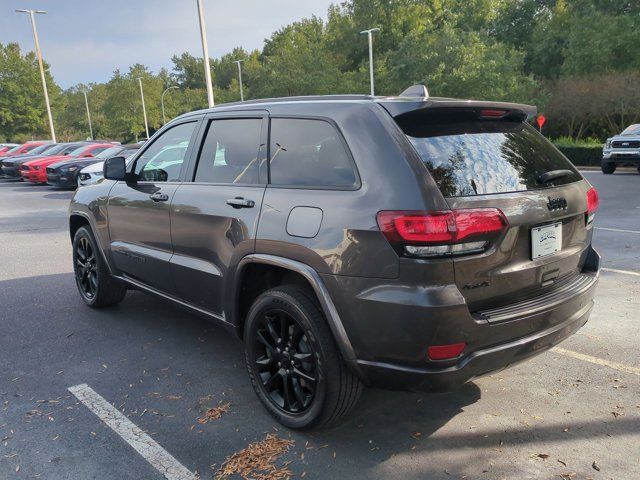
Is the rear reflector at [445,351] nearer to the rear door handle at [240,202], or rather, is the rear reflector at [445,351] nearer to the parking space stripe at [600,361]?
the rear door handle at [240,202]

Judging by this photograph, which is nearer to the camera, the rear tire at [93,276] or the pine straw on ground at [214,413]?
the pine straw on ground at [214,413]

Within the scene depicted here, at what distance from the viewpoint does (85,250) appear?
523cm

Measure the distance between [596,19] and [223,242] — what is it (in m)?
34.6

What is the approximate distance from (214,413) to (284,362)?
1.91 ft

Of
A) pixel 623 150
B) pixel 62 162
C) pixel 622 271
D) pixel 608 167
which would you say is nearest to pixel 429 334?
pixel 622 271

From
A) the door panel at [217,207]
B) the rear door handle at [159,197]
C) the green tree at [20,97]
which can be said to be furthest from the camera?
the green tree at [20,97]

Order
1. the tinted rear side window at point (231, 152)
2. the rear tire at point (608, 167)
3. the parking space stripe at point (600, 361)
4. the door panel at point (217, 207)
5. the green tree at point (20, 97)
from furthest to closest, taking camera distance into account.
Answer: the green tree at point (20, 97) → the rear tire at point (608, 167) → the parking space stripe at point (600, 361) → the tinted rear side window at point (231, 152) → the door panel at point (217, 207)

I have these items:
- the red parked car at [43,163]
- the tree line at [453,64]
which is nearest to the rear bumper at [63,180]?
the red parked car at [43,163]

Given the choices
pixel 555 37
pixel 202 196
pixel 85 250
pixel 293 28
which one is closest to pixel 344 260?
pixel 202 196

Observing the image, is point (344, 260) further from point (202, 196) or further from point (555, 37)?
point (555, 37)

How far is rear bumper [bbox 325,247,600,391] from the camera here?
7.95 feet

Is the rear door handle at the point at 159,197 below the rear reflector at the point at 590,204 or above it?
above

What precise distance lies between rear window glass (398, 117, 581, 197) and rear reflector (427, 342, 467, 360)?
0.69 meters

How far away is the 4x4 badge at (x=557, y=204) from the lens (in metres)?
2.83
